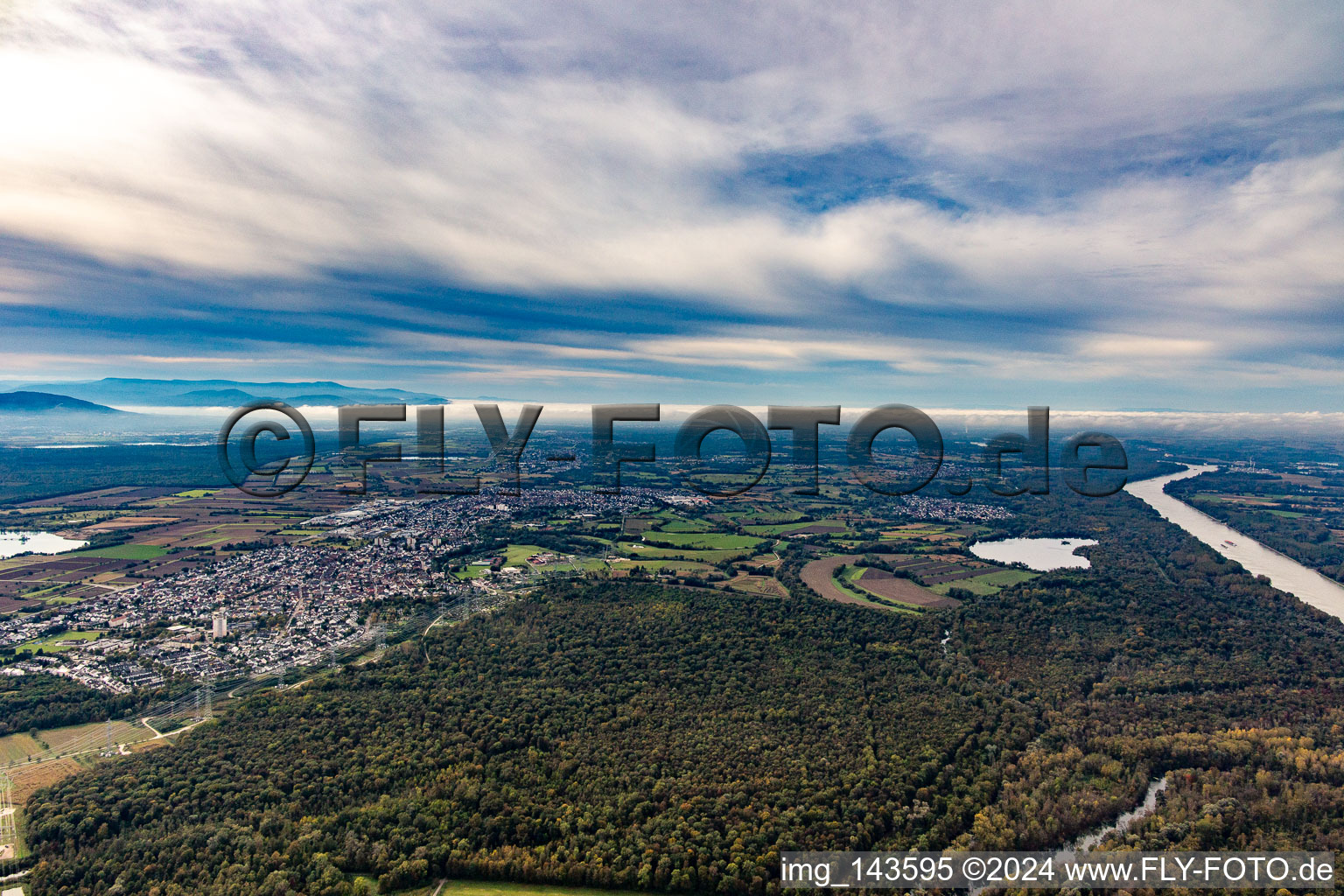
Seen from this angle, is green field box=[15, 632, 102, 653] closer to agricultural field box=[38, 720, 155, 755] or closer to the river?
agricultural field box=[38, 720, 155, 755]

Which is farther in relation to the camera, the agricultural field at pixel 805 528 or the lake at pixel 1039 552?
the agricultural field at pixel 805 528

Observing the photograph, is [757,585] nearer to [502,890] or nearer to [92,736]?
[502,890]

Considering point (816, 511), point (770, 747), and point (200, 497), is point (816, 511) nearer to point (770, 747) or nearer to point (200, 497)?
point (770, 747)

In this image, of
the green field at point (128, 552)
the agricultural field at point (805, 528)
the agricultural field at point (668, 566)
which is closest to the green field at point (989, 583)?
the agricultural field at point (668, 566)

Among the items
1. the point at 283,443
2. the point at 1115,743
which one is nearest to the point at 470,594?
the point at 1115,743

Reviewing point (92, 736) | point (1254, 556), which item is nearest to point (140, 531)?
point (92, 736)

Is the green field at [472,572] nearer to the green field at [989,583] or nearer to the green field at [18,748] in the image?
the green field at [18,748]

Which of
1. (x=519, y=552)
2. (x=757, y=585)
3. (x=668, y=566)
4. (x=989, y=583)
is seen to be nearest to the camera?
(x=757, y=585)
